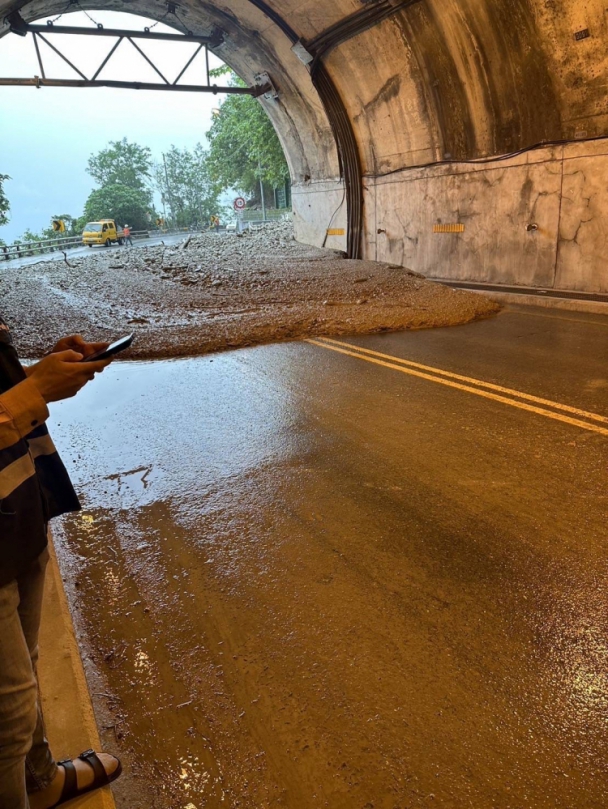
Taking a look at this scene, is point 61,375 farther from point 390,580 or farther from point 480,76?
point 480,76

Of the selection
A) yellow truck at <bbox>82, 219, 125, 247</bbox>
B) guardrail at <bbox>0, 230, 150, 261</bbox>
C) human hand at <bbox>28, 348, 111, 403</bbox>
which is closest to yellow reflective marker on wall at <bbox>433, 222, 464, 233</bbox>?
human hand at <bbox>28, 348, 111, 403</bbox>

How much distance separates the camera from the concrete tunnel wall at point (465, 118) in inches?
417

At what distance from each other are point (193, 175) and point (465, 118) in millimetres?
85201

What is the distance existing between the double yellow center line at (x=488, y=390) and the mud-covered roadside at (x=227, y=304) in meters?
1.49

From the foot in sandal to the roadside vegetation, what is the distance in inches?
1259

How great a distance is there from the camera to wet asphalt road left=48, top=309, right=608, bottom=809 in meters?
2.07

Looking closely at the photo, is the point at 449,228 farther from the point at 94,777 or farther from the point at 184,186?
the point at 184,186

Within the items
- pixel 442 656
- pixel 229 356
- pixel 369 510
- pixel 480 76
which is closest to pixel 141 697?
pixel 442 656

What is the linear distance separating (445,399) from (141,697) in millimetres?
4192

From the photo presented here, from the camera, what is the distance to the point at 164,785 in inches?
80.2

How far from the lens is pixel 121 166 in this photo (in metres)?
75.9

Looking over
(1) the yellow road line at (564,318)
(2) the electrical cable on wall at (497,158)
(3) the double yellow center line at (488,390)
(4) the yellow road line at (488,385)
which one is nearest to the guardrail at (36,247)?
(2) the electrical cable on wall at (497,158)

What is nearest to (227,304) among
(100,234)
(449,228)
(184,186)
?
(449,228)

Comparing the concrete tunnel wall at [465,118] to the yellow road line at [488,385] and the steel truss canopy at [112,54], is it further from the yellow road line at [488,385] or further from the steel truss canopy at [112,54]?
the yellow road line at [488,385]
